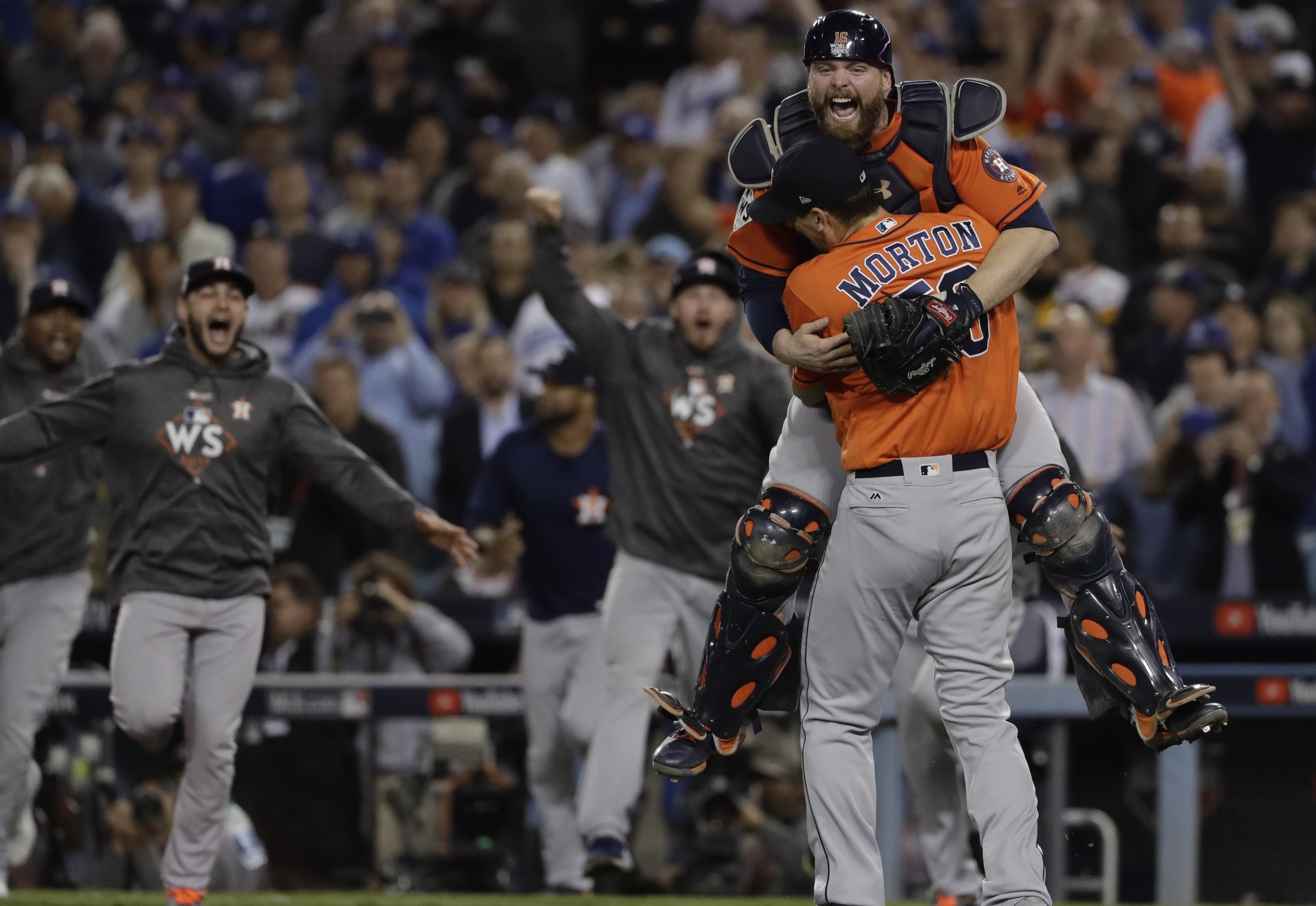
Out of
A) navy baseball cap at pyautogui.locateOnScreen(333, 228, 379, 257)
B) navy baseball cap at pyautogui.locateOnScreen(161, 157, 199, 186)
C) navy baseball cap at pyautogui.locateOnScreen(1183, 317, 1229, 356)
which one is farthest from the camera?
navy baseball cap at pyautogui.locateOnScreen(161, 157, 199, 186)

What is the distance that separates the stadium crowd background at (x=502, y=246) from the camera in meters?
8.81

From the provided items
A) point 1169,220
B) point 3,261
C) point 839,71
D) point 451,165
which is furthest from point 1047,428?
point 451,165

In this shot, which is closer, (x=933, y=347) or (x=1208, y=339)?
(x=933, y=347)

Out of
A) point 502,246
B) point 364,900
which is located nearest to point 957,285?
point 364,900

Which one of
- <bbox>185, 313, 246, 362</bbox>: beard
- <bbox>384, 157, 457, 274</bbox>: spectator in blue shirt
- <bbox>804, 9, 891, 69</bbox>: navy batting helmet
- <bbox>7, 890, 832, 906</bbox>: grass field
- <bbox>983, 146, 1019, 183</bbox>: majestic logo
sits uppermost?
<bbox>384, 157, 457, 274</bbox>: spectator in blue shirt

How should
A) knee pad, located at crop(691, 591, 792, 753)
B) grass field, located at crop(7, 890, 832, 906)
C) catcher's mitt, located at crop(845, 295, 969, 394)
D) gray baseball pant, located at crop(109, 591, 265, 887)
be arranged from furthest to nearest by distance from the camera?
grass field, located at crop(7, 890, 832, 906) → gray baseball pant, located at crop(109, 591, 265, 887) → knee pad, located at crop(691, 591, 792, 753) → catcher's mitt, located at crop(845, 295, 969, 394)

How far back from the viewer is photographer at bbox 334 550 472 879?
8.66 meters

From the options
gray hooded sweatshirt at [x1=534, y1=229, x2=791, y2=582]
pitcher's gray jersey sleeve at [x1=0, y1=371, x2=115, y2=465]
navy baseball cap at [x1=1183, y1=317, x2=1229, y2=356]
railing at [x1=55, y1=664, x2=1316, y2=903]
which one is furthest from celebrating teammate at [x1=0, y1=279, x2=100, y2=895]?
navy baseball cap at [x1=1183, y1=317, x2=1229, y2=356]

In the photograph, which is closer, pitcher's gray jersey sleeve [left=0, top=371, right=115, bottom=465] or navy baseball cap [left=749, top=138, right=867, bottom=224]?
navy baseball cap [left=749, top=138, right=867, bottom=224]

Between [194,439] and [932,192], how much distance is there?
2767 millimetres

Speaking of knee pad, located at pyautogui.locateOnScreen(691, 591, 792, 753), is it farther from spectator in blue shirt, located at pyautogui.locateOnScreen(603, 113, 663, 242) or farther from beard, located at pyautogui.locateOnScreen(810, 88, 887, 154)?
spectator in blue shirt, located at pyautogui.locateOnScreen(603, 113, 663, 242)

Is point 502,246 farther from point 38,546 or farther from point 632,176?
point 38,546

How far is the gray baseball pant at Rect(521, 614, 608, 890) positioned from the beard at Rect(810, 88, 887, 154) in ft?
12.5

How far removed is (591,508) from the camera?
840 centimetres
